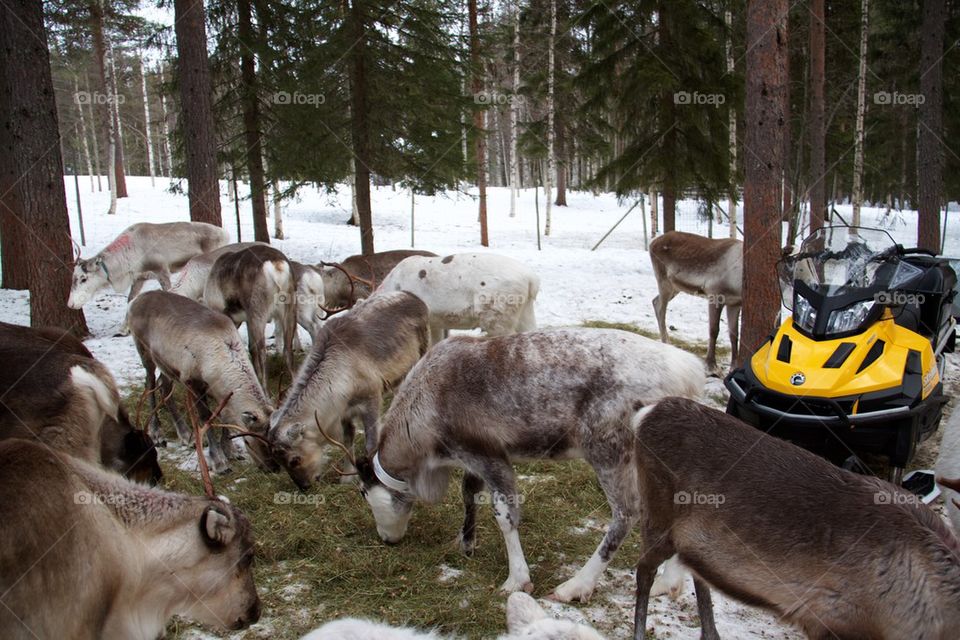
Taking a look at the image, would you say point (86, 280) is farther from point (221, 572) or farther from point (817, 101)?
point (817, 101)

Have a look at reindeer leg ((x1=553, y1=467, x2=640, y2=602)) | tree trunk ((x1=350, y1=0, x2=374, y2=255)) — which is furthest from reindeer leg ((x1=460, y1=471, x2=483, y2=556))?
tree trunk ((x1=350, y1=0, x2=374, y2=255))

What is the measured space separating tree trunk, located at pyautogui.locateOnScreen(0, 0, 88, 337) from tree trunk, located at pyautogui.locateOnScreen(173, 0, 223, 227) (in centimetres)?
233

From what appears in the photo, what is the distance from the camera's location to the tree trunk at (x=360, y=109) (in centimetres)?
1158

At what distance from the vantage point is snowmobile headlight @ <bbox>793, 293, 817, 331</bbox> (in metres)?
5.18

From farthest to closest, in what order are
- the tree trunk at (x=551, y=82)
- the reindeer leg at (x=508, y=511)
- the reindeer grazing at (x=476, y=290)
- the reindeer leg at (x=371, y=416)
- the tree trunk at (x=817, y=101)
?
→ the tree trunk at (x=551, y=82) → the tree trunk at (x=817, y=101) → the reindeer grazing at (x=476, y=290) → the reindeer leg at (x=371, y=416) → the reindeer leg at (x=508, y=511)

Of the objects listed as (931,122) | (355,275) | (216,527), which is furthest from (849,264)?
(931,122)

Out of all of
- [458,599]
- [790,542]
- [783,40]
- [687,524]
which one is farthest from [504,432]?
[783,40]

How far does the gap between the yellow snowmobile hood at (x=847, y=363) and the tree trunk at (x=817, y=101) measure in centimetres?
1005

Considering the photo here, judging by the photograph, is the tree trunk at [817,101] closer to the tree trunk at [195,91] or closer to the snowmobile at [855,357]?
Answer: the snowmobile at [855,357]

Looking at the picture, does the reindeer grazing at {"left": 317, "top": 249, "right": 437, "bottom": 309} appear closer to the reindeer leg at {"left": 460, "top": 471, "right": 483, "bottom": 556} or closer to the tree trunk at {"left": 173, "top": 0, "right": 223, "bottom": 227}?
the tree trunk at {"left": 173, "top": 0, "right": 223, "bottom": 227}

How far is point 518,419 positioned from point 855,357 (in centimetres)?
255

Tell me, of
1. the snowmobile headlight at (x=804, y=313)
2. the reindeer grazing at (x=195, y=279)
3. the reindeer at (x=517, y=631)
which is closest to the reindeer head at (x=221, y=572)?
the reindeer at (x=517, y=631)

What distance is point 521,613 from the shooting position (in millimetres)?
2547

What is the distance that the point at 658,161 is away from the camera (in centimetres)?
1470
